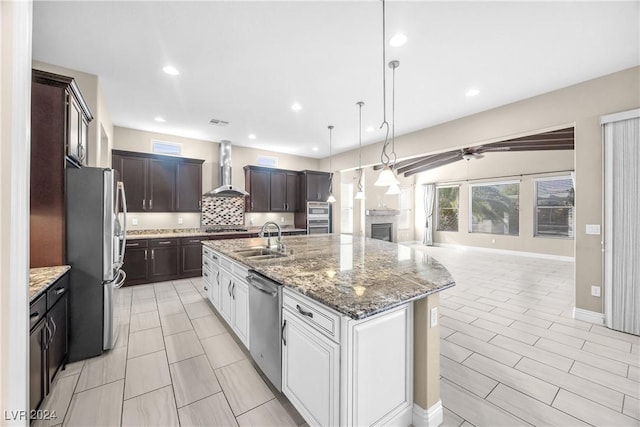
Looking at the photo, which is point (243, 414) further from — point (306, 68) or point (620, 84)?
point (620, 84)

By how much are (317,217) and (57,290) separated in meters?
5.33

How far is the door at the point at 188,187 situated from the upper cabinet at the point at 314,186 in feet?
8.30

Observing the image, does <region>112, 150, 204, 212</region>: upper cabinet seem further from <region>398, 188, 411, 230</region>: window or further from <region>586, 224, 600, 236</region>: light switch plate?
<region>398, 188, 411, 230</region>: window

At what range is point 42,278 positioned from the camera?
173 cm

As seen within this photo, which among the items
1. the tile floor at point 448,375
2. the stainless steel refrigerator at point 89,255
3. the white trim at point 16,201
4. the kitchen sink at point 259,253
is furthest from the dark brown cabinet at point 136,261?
the white trim at point 16,201

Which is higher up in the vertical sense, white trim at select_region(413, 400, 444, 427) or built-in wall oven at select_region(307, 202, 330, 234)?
built-in wall oven at select_region(307, 202, 330, 234)

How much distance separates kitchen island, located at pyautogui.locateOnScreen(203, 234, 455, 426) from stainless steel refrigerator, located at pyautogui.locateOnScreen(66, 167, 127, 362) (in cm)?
155

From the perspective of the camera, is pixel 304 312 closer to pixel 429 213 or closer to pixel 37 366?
pixel 37 366

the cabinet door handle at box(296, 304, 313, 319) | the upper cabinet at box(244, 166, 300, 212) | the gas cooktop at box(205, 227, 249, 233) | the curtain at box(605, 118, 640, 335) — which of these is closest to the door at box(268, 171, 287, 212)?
the upper cabinet at box(244, 166, 300, 212)

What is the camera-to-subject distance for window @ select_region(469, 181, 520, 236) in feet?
25.2

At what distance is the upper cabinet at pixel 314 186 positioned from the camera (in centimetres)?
665

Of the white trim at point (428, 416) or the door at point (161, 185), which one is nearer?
the white trim at point (428, 416)

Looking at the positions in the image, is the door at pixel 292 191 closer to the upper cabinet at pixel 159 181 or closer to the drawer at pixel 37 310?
the upper cabinet at pixel 159 181

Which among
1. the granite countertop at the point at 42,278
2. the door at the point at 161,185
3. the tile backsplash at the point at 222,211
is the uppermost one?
the door at the point at 161,185
